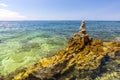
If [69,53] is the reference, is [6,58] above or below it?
below

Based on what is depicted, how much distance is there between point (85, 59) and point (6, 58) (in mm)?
17004

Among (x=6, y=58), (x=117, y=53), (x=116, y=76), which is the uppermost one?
(x=117, y=53)

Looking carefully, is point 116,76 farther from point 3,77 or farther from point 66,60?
point 3,77

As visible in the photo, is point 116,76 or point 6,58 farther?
point 6,58

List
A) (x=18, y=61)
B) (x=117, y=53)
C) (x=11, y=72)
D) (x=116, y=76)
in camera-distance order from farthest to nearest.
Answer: (x=18, y=61) → (x=11, y=72) → (x=117, y=53) → (x=116, y=76)

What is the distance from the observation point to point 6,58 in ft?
111

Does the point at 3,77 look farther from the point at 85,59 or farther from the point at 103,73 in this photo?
the point at 103,73

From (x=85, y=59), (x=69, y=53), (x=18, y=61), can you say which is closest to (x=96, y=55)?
(x=85, y=59)

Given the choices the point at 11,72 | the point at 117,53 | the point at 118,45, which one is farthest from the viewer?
the point at 11,72

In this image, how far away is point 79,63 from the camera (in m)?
20.4

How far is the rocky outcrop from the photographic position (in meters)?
19.4

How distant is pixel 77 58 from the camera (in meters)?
21.1

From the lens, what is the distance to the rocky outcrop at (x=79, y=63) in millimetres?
19422

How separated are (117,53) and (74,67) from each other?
17.1 ft
